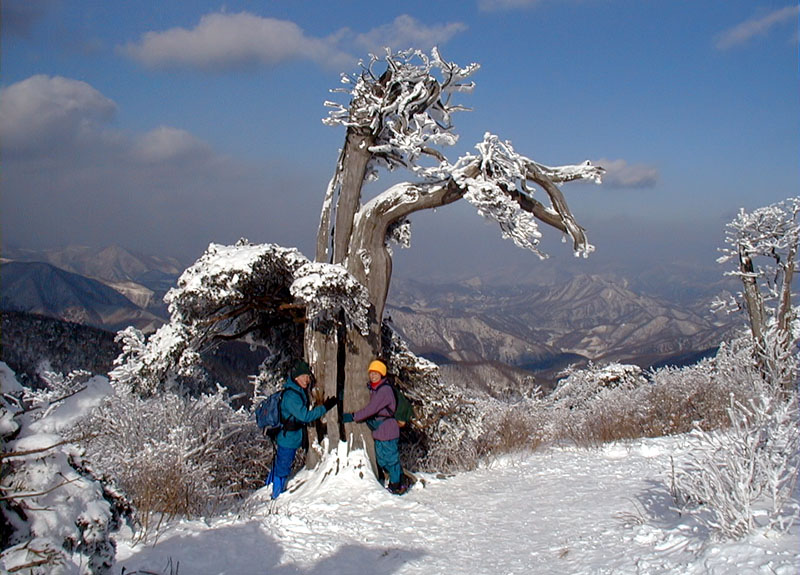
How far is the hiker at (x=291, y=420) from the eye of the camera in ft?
23.1

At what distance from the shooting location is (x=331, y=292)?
6738 mm

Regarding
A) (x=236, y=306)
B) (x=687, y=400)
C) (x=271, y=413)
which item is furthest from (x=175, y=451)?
(x=687, y=400)

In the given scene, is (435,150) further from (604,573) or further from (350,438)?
(604,573)

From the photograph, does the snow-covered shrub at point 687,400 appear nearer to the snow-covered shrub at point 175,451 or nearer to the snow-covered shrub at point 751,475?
the snow-covered shrub at point 751,475

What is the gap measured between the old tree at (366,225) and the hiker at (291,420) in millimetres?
360

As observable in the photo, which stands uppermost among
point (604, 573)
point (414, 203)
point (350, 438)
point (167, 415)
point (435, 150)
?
point (435, 150)

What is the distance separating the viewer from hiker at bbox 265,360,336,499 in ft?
23.1

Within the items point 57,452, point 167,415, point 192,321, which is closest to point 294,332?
point 192,321

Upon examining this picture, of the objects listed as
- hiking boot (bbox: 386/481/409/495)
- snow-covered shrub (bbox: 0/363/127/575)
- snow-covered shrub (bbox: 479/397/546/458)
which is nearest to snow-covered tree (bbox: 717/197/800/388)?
snow-covered shrub (bbox: 479/397/546/458)

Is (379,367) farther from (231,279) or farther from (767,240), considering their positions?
(767,240)

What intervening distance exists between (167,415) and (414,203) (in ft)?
12.6

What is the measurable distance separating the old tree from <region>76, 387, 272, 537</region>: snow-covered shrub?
514 millimetres

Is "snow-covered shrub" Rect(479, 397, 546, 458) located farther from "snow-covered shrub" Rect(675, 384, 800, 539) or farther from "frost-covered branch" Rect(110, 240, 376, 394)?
"snow-covered shrub" Rect(675, 384, 800, 539)

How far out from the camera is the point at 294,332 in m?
8.51
